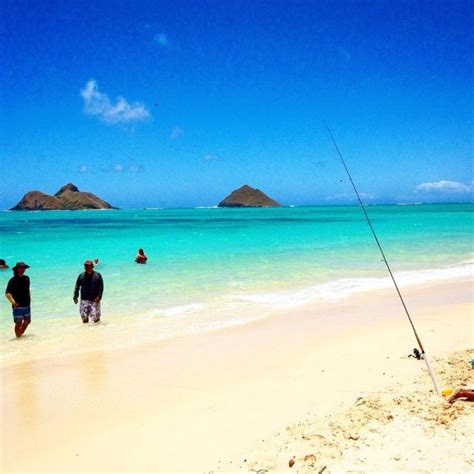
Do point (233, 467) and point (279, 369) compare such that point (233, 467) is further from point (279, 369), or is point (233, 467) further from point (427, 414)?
point (279, 369)

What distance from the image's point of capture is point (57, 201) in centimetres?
17412

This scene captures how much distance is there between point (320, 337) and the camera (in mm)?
8055

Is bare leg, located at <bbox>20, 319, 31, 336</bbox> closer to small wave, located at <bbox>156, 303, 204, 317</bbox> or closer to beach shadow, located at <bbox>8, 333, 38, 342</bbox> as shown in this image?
beach shadow, located at <bbox>8, 333, 38, 342</bbox>

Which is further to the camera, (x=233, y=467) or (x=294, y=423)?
(x=294, y=423)

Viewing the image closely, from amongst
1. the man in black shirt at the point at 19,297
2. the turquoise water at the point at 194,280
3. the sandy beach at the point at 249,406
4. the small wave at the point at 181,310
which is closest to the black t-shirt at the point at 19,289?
the man in black shirt at the point at 19,297

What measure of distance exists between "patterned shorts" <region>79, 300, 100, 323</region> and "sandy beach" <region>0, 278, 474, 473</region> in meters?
2.12

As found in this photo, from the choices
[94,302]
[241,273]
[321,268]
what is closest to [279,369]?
[94,302]

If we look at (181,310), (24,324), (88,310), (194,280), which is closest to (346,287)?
(194,280)

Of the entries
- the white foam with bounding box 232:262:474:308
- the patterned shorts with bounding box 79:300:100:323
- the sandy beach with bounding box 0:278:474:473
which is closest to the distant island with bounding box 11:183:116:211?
the white foam with bounding box 232:262:474:308

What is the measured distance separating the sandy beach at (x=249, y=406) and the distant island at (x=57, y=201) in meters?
181

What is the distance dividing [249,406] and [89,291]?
5401 millimetres

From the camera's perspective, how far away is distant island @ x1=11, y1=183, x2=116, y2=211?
Answer: 174 m

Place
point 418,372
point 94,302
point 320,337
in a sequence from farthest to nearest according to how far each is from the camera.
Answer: point 94,302 < point 320,337 < point 418,372

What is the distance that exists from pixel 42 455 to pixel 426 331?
662cm
